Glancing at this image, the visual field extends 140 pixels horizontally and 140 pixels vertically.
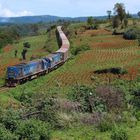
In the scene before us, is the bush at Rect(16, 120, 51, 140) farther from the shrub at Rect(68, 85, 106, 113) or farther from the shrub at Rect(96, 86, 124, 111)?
the shrub at Rect(96, 86, 124, 111)

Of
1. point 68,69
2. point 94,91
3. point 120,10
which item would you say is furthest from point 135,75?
point 120,10

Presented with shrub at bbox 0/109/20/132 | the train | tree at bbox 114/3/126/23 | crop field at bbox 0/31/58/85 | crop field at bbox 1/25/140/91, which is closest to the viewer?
shrub at bbox 0/109/20/132

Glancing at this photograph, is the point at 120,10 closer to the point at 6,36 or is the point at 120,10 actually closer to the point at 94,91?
the point at 6,36

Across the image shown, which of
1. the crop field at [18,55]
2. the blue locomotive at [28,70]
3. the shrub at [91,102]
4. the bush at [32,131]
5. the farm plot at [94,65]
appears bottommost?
the crop field at [18,55]

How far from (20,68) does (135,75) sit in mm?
11353

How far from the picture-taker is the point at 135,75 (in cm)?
4162

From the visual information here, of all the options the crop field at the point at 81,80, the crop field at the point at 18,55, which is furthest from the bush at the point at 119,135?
the crop field at the point at 18,55

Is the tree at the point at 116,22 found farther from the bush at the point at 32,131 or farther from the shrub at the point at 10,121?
the bush at the point at 32,131

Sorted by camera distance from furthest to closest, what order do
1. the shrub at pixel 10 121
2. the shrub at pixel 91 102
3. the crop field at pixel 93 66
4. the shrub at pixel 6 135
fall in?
the crop field at pixel 93 66, the shrub at pixel 91 102, the shrub at pixel 10 121, the shrub at pixel 6 135

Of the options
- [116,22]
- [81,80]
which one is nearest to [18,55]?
[116,22]

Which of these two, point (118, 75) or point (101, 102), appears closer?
point (101, 102)

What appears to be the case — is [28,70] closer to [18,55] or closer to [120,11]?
[18,55]

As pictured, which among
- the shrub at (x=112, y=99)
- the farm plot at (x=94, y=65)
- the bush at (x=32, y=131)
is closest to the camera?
the bush at (x=32, y=131)

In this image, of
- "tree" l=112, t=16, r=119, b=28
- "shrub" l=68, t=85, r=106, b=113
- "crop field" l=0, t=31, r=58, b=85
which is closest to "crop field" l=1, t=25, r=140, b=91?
"crop field" l=0, t=31, r=58, b=85
